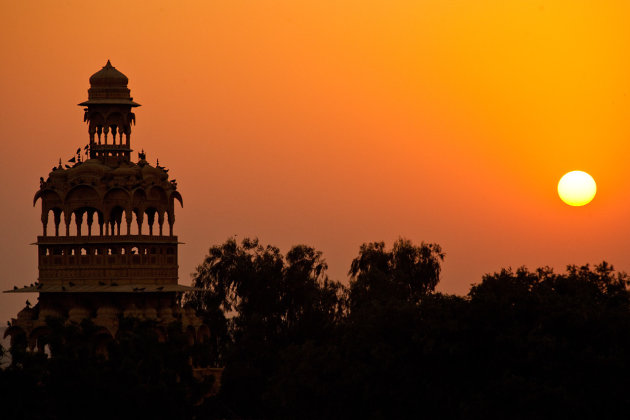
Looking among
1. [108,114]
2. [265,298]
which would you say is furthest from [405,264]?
[108,114]

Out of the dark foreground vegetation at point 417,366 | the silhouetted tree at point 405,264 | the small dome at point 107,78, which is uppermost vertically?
the small dome at point 107,78

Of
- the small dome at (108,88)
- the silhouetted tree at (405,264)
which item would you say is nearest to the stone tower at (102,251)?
the small dome at (108,88)

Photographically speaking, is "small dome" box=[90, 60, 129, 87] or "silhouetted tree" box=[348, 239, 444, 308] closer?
"small dome" box=[90, 60, 129, 87]

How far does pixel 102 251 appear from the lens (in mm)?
66938

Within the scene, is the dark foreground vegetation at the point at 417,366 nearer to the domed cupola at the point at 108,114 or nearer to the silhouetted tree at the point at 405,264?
the domed cupola at the point at 108,114

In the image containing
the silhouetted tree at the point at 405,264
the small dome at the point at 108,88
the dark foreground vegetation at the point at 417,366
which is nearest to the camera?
the dark foreground vegetation at the point at 417,366

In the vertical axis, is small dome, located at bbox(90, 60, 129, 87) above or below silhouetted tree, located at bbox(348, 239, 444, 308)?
above

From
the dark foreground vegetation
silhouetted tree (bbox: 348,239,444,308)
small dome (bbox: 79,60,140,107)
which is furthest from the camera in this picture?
silhouetted tree (bbox: 348,239,444,308)

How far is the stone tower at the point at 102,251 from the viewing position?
218 ft

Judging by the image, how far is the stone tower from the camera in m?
66.6

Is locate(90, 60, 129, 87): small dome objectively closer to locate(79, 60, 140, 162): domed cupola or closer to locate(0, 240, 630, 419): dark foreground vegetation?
locate(79, 60, 140, 162): domed cupola

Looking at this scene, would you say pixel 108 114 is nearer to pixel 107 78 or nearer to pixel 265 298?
pixel 107 78

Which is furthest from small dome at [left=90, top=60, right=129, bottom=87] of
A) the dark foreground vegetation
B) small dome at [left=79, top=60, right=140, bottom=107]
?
the dark foreground vegetation

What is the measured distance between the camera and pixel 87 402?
188ft
